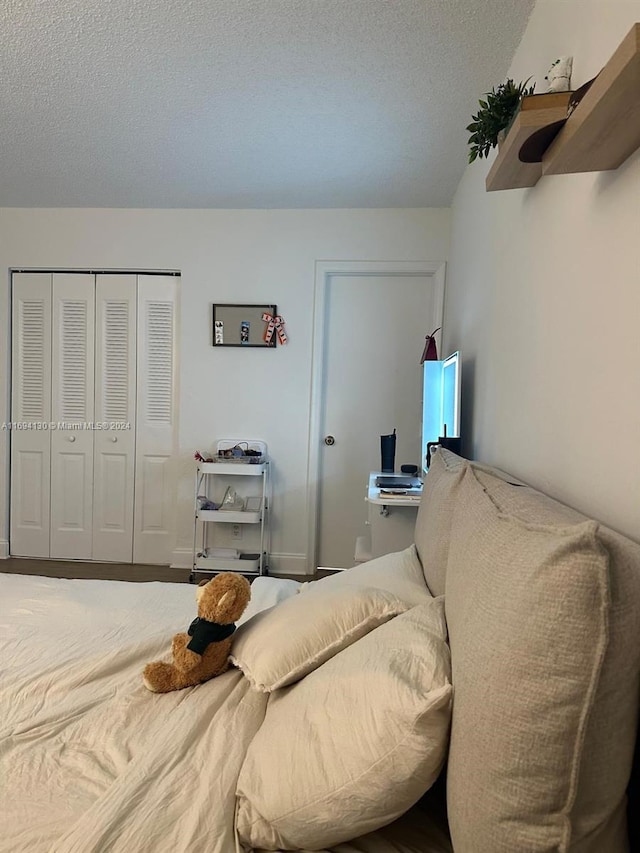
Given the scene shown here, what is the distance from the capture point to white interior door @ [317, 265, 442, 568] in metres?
3.82

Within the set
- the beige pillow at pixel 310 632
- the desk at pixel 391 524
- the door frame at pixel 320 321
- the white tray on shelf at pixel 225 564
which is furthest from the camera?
the door frame at pixel 320 321

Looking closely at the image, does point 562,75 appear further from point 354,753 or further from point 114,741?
point 114,741

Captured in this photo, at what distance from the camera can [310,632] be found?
113 cm

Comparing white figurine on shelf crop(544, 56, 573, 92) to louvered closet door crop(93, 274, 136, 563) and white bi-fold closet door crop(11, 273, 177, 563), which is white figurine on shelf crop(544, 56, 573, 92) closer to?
white bi-fold closet door crop(11, 273, 177, 563)

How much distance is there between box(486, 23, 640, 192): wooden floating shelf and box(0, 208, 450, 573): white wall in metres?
2.51

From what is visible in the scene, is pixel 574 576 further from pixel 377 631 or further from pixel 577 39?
pixel 577 39

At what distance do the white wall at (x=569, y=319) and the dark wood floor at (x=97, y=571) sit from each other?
2.34 metres

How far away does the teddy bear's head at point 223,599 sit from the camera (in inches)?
50.1

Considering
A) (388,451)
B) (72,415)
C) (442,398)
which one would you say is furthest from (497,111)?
(72,415)

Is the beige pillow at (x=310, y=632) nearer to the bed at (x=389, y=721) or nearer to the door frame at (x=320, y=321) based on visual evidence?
the bed at (x=389, y=721)

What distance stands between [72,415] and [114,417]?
1.02ft

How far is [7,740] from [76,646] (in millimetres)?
370

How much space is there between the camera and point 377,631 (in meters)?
1.02

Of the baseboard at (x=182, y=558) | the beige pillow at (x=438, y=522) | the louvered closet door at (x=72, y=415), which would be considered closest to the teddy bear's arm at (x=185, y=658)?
the beige pillow at (x=438, y=522)
